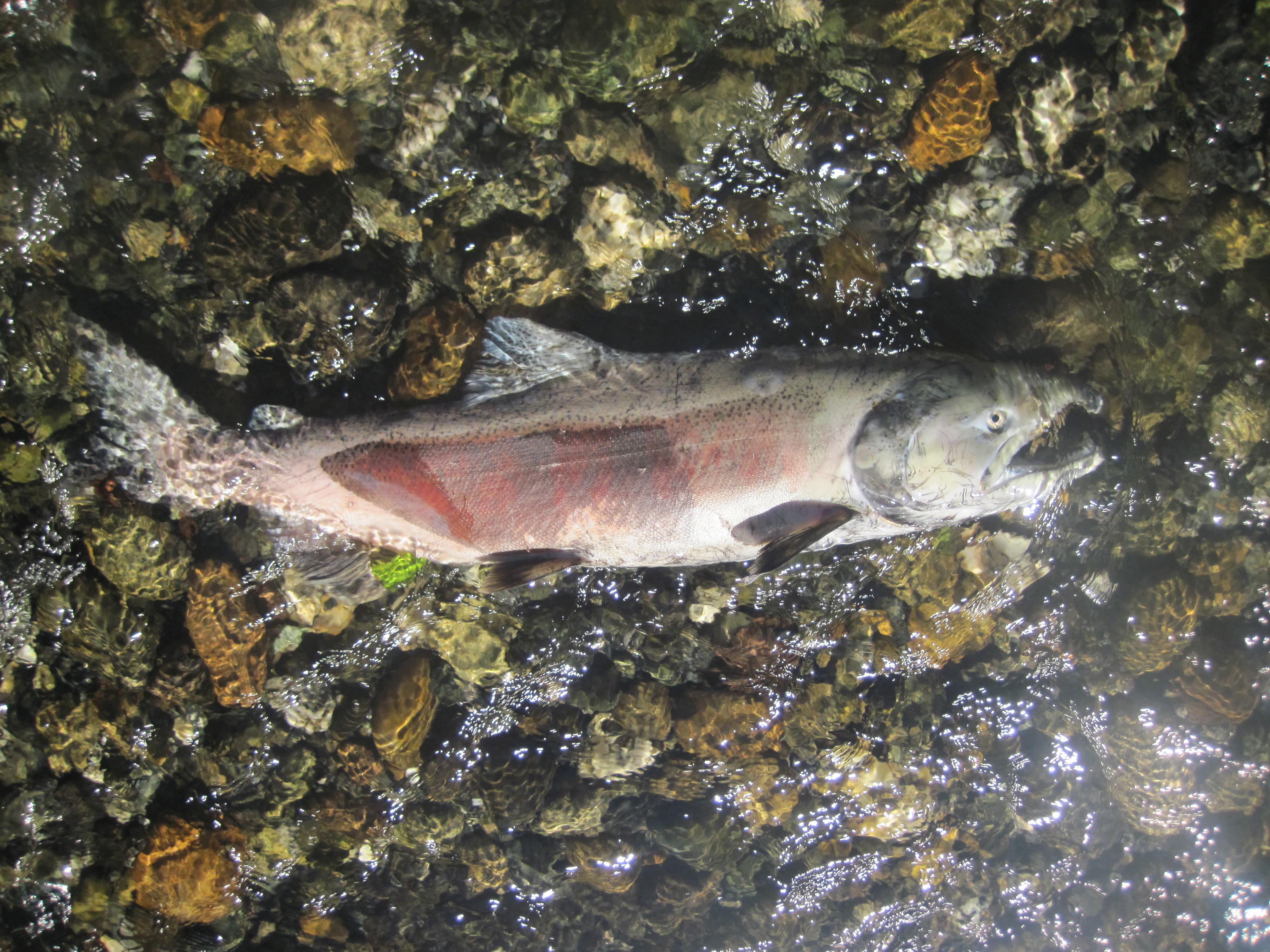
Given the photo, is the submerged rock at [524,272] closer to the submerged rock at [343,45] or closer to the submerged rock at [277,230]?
the submerged rock at [277,230]

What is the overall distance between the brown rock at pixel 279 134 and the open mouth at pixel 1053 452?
379 cm

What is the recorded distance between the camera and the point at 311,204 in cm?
327

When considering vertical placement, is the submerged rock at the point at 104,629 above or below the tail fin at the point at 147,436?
below

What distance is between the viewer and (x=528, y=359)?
340cm

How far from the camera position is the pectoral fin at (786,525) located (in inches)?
129

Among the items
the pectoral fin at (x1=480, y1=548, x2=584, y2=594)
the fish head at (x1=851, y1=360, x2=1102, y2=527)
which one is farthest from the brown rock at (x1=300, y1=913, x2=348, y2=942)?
the fish head at (x1=851, y1=360, x2=1102, y2=527)

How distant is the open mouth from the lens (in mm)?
3287

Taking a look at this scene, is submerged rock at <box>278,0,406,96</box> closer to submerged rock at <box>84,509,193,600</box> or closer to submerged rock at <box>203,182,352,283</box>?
submerged rock at <box>203,182,352,283</box>

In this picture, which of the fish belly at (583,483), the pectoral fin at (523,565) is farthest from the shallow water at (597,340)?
the pectoral fin at (523,565)

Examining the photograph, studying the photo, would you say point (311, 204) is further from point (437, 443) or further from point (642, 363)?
point (642, 363)

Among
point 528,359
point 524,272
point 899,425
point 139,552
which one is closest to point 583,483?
point 528,359

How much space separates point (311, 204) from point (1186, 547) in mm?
5882

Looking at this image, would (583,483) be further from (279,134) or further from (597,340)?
(279,134)

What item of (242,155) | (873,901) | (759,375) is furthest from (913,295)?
(873,901)
